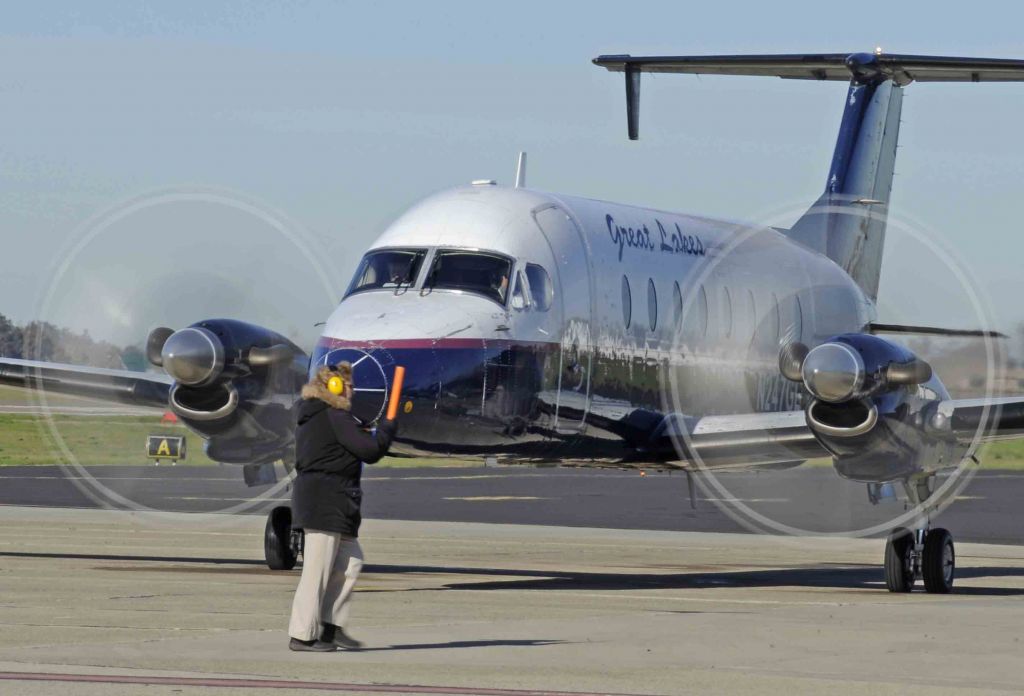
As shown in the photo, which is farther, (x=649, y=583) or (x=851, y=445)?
(x=649, y=583)

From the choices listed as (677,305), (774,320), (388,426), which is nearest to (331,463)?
(388,426)

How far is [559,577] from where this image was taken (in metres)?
21.0

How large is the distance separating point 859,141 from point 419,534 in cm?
979

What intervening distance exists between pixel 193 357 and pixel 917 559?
8.42 meters

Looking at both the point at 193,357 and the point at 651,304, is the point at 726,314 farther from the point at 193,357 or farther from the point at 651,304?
the point at 193,357

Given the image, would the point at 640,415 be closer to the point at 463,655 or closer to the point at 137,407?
the point at 137,407

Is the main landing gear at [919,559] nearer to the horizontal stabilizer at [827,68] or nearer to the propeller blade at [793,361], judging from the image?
the propeller blade at [793,361]

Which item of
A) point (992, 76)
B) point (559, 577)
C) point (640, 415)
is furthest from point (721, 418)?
point (992, 76)

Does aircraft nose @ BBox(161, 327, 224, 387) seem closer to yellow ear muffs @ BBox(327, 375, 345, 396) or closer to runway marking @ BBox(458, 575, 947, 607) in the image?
runway marking @ BBox(458, 575, 947, 607)

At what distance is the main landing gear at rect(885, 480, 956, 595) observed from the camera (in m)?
20.4

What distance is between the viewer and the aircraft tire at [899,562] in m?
20.4

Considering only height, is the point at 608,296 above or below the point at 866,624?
above

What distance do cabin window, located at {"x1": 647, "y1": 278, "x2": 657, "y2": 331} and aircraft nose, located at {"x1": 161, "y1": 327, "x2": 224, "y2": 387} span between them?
16.0 ft

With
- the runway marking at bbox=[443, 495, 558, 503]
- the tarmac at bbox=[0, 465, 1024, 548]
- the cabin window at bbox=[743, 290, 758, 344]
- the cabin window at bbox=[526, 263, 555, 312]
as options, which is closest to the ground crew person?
the cabin window at bbox=[526, 263, 555, 312]
